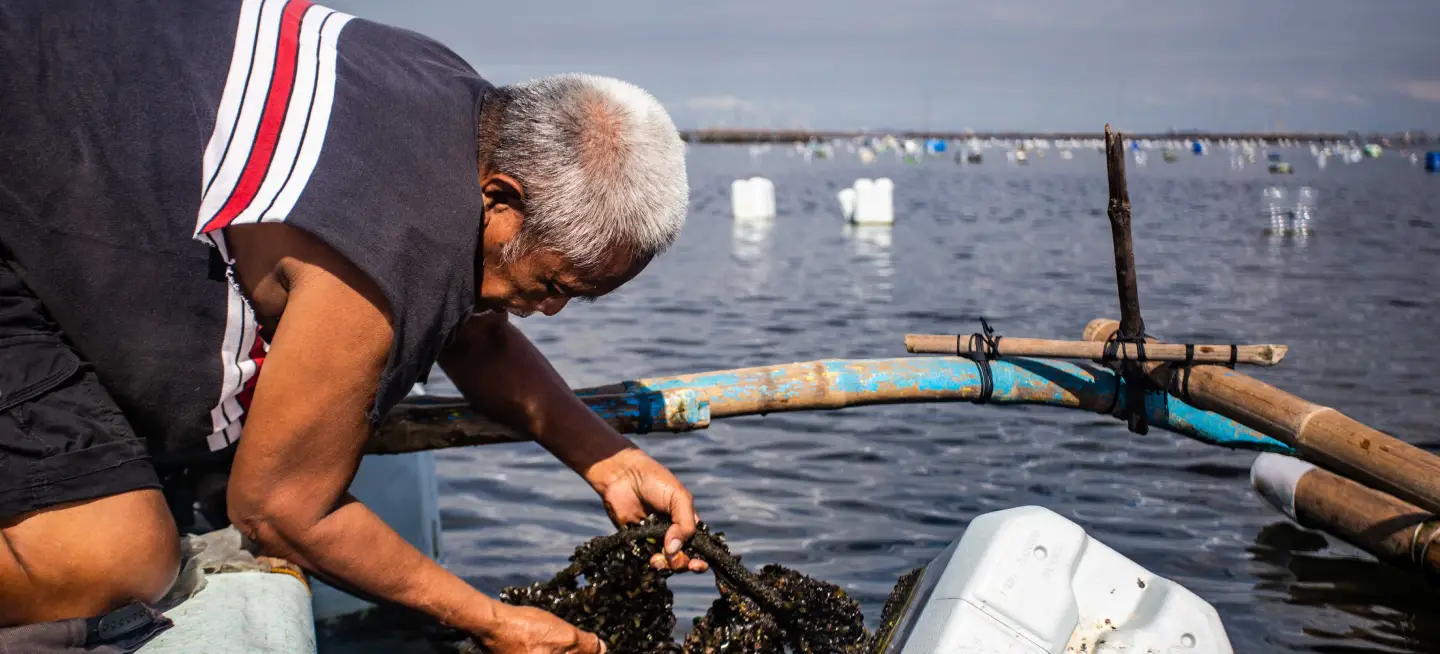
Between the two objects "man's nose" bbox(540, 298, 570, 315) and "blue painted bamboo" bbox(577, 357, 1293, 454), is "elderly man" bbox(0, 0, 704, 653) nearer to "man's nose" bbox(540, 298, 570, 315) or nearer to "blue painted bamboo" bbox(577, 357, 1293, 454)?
"man's nose" bbox(540, 298, 570, 315)

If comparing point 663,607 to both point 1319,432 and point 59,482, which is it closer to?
point 59,482

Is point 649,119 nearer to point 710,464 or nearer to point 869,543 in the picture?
point 869,543

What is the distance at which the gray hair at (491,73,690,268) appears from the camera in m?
2.16

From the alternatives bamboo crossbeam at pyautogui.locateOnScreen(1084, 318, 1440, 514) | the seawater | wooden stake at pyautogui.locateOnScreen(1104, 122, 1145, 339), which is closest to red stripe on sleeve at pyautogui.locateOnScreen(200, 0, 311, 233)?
the seawater

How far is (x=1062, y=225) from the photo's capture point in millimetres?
27719

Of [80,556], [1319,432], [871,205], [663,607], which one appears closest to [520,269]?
[80,556]

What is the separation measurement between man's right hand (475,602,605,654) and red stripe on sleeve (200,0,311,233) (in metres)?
0.98

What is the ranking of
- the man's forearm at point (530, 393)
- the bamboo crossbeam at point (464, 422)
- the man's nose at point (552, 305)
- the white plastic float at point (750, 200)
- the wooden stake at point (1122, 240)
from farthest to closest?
the white plastic float at point (750, 200) < the wooden stake at point (1122, 240) < the bamboo crossbeam at point (464, 422) < the man's forearm at point (530, 393) < the man's nose at point (552, 305)

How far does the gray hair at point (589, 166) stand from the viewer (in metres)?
2.16

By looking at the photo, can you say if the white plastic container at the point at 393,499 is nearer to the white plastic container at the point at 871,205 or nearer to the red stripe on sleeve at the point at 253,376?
the red stripe on sleeve at the point at 253,376

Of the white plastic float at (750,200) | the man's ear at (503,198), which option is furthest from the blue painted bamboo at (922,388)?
the white plastic float at (750,200)

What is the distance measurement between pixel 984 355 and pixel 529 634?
2.48 meters

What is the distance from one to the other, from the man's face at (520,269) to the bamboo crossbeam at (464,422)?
3.65ft

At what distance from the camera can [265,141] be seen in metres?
2.08
